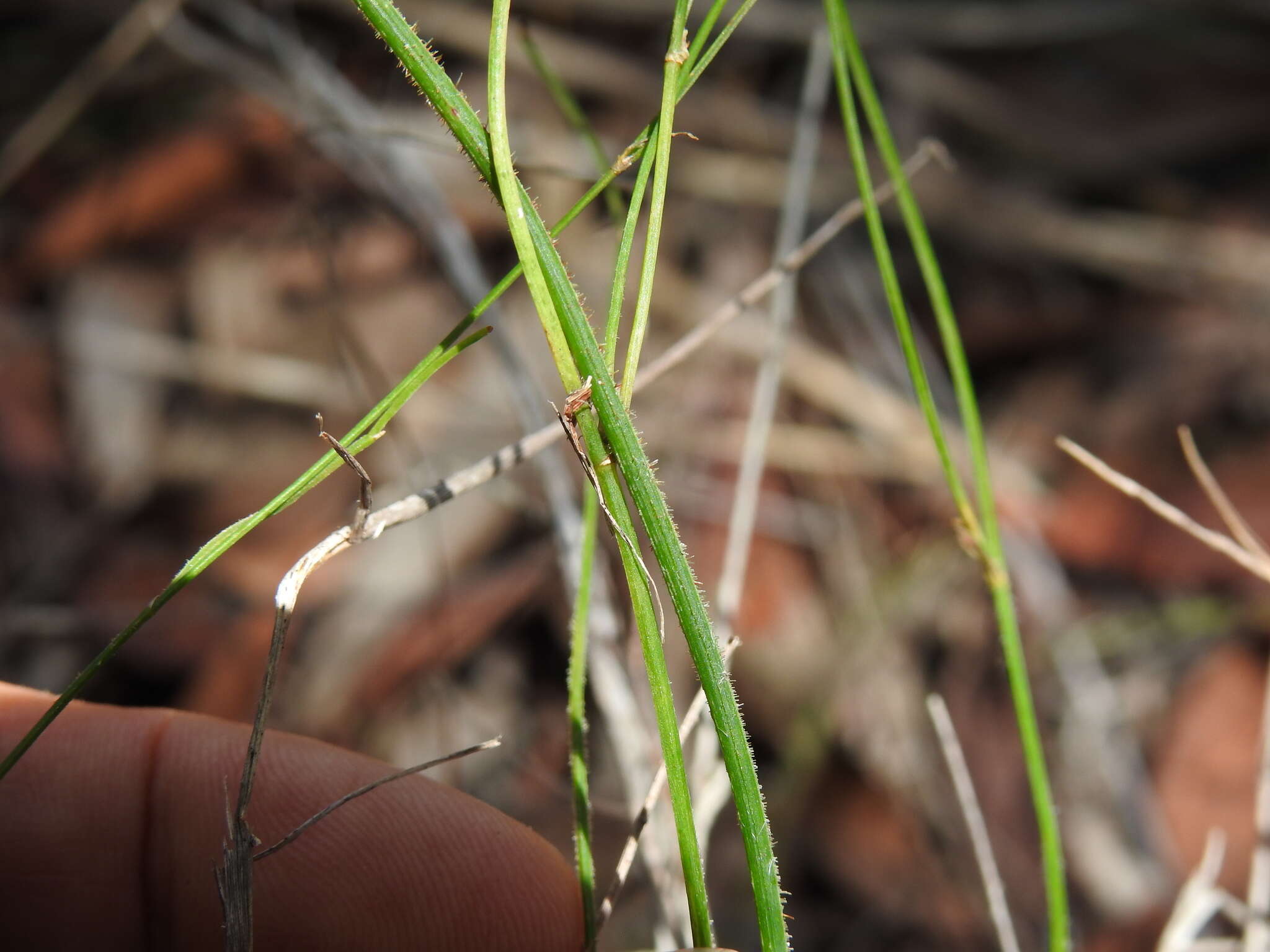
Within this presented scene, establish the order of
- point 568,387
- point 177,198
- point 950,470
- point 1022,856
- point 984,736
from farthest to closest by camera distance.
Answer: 1. point 177,198
2. point 984,736
3. point 1022,856
4. point 950,470
5. point 568,387

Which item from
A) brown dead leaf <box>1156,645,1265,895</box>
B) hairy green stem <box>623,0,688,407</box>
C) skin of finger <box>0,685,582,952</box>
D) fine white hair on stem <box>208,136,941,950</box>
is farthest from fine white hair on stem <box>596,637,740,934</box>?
brown dead leaf <box>1156,645,1265,895</box>

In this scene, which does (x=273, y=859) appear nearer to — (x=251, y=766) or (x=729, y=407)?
(x=251, y=766)

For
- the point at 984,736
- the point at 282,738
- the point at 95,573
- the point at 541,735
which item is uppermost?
the point at 95,573

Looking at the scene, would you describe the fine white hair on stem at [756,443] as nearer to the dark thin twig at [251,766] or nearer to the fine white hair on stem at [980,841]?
the fine white hair on stem at [980,841]

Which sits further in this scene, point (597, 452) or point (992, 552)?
point (992, 552)

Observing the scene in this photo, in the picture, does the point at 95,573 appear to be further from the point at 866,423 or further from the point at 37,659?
the point at 866,423

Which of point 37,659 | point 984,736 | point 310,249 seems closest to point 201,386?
point 310,249

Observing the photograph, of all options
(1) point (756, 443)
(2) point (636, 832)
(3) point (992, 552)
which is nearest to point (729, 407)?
(1) point (756, 443)
